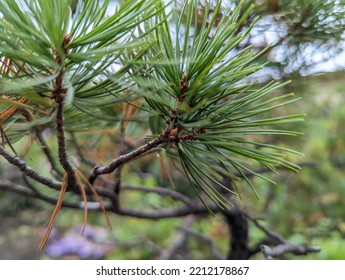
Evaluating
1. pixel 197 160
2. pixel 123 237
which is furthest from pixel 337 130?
pixel 197 160

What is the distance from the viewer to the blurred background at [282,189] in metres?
0.54

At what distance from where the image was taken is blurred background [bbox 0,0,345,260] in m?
0.54

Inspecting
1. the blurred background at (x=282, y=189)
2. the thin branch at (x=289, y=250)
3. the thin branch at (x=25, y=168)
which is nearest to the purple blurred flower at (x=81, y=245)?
the blurred background at (x=282, y=189)

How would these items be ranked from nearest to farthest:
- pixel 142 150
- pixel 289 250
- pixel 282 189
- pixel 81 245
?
pixel 142 150
pixel 289 250
pixel 282 189
pixel 81 245

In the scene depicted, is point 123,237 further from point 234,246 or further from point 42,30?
point 42,30

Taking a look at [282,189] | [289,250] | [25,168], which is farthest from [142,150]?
[282,189]

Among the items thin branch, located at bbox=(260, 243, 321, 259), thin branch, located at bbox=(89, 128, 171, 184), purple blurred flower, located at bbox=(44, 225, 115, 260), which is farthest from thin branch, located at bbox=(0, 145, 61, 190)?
purple blurred flower, located at bbox=(44, 225, 115, 260)

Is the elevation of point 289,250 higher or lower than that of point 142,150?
lower

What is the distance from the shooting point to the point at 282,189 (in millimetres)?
1096

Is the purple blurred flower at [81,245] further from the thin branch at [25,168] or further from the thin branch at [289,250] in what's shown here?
the thin branch at [25,168]

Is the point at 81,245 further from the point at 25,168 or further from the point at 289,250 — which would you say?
the point at 25,168

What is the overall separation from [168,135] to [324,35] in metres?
0.27

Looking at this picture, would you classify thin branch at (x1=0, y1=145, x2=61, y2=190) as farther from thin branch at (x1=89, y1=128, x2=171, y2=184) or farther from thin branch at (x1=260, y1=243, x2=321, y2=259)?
thin branch at (x1=260, y1=243, x2=321, y2=259)

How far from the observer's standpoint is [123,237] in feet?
4.41
